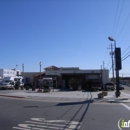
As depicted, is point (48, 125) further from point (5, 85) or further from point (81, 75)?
point (81, 75)

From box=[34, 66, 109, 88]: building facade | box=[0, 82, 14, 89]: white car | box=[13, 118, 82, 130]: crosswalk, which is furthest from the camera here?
box=[34, 66, 109, 88]: building facade

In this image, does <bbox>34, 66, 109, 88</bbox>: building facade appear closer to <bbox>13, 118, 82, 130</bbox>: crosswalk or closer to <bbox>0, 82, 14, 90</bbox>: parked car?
<bbox>0, 82, 14, 90</bbox>: parked car

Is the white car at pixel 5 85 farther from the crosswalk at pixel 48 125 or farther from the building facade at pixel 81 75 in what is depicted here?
the crosswalk at pixel 48 125

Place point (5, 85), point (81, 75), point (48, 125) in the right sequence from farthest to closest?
point (81, 75), point (5, 85), point (48, 125)

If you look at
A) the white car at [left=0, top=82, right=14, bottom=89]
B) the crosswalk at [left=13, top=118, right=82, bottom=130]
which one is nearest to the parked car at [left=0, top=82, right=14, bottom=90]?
the white car at [left=0, top=82, right=14, bottom=89]

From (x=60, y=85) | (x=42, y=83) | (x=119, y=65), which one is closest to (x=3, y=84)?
(x=42, y=83)

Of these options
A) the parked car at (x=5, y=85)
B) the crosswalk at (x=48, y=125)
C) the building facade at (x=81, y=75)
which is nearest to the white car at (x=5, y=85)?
the parked car at (x=5, y=85)

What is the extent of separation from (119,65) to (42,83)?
21.8 meters

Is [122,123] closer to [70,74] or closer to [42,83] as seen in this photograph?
[42,83]

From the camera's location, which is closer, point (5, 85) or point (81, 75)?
point (5, 85)

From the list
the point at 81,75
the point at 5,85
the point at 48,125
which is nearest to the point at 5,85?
the point at 5,85

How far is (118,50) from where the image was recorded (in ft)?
90.3

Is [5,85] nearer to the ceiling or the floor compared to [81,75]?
nearer to the floor

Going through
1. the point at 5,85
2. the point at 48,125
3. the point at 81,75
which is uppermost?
the point at 81,75
